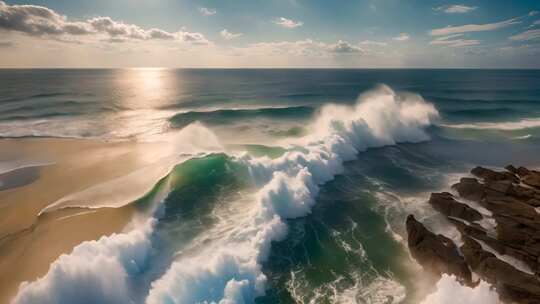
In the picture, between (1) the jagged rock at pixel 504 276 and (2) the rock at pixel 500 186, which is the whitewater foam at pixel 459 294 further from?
(2) the rock at pixel 500 186

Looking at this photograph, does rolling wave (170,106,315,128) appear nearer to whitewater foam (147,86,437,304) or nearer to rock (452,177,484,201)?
whitewater foam (147,86,437,304)

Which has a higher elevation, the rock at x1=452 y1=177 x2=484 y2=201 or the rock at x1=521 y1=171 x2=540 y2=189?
the rock at x1=521 y1=171 x2=540 y2=189

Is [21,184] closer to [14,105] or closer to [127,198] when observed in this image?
[127,198]

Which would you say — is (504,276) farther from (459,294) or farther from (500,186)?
(500,186)

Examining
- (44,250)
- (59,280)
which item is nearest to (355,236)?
(59,280)

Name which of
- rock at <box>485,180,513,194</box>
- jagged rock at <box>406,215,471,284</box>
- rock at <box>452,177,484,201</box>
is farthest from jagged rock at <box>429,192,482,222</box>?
jagged rock at <box>406,215,471,284</box>

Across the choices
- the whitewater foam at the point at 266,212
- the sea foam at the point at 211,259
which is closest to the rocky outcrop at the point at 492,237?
the whitewater foam at the point at 266,212
